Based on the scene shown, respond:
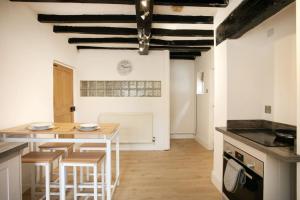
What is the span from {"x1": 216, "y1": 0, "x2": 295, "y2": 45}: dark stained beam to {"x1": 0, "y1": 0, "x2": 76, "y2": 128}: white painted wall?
2.44 metres

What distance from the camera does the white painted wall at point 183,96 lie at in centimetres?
543

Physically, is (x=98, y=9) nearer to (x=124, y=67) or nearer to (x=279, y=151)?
(x=124, y=67)

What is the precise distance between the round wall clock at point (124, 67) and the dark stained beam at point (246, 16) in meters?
2.31

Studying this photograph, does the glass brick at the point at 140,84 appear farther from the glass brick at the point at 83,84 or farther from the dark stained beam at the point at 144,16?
the dark stained beam at the point at 144,16

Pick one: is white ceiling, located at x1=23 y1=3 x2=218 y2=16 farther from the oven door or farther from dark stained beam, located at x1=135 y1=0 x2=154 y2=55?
the oven door

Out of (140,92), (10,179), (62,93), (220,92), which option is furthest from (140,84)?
(10,179)

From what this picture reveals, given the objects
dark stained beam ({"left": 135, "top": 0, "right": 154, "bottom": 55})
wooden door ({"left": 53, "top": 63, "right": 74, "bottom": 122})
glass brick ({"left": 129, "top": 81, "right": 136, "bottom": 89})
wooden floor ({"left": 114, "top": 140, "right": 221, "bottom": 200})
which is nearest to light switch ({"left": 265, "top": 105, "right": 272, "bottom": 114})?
wooden floor ({"left": 114, "top": 140, "right": 221, "bottom": 200})

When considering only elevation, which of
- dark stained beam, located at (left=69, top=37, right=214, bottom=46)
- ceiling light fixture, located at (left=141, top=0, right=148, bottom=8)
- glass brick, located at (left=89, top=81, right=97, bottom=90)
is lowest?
glass brick, located at (left=89, top=81, right=97, bottom=90)

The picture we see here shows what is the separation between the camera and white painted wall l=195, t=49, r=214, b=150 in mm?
4377

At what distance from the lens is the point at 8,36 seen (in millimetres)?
Answer: 2232

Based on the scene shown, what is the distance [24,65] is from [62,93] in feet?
4.07

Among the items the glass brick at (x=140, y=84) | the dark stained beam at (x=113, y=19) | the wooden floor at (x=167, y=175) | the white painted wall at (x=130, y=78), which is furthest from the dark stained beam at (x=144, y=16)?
the wooden floor at (x=167, y=175)

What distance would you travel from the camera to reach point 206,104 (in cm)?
460

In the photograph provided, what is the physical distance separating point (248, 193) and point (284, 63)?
1381 mm
